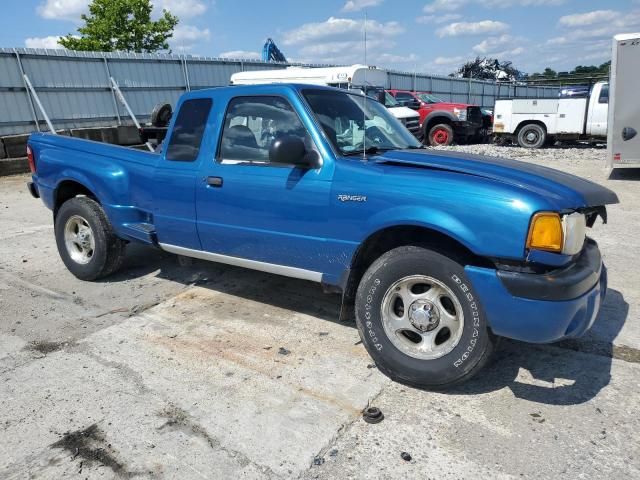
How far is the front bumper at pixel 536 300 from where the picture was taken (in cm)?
260

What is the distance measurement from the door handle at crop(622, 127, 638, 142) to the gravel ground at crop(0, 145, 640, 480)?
7.03 meters

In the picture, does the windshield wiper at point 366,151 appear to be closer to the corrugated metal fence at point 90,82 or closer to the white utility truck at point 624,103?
the white utility truck at point 624,103

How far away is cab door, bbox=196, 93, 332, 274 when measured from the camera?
3.38 m

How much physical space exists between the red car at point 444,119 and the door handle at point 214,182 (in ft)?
51.7

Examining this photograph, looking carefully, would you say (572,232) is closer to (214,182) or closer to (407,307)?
(407,307)

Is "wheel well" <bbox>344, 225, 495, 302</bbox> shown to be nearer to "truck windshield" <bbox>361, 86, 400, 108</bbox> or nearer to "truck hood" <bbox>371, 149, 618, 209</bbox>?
"truck hood" <bbox>371, 149, 618, 209</bbox>

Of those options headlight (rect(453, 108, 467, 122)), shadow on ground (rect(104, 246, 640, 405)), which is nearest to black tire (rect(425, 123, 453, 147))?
headlight (rect(453, 108, 467, 122))

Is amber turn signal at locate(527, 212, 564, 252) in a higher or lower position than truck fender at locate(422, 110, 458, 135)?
lower

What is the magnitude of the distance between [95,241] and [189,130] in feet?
5.26

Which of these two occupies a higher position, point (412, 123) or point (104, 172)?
point (412, 123)

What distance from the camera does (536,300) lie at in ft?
8.52

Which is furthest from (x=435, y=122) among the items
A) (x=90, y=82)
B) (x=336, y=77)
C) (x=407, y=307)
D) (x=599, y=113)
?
(x=407, y=307)

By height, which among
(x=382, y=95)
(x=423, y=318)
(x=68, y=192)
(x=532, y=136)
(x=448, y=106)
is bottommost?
(x=423, y=318)

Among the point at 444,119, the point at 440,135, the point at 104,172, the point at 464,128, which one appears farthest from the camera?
the point at 440,135
